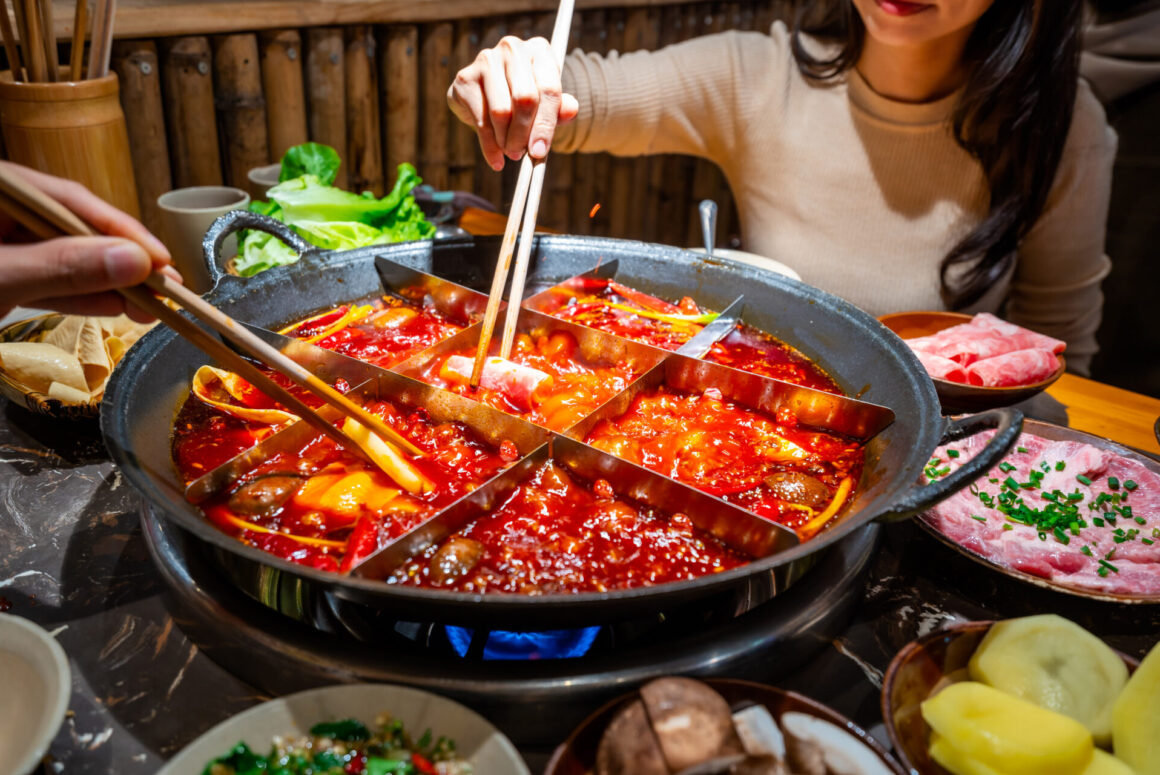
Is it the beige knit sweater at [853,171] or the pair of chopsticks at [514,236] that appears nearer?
the pair of chopsticks at [514,236]

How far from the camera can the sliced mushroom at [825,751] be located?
1156mm

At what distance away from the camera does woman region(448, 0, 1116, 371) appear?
3248mm

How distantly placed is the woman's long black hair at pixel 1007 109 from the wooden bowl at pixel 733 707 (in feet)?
10.0

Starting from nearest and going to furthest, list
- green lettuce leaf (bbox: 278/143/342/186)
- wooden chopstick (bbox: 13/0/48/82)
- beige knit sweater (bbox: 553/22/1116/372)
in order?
wooden chopstick (bbox: 13/0/48/82) < beige knit sweater (bbox: 553/22/1116/372) < green lettuce leaf (bbox: 278/143/342/186)

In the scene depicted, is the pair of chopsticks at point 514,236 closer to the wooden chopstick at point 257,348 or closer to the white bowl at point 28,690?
the wooden chopstick at point 257,348

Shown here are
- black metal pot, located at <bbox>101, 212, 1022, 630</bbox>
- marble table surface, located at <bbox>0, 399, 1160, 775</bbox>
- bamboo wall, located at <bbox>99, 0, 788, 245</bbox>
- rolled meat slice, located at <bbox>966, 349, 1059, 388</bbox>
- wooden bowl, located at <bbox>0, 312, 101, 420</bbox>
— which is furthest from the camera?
bamboo wall, located at <bbox>99, 0, 788, 245</bbox>

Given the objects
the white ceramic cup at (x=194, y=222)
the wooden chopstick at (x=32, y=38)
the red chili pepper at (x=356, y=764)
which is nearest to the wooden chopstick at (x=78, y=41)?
the wooden chopstick at (x=32, y=38)

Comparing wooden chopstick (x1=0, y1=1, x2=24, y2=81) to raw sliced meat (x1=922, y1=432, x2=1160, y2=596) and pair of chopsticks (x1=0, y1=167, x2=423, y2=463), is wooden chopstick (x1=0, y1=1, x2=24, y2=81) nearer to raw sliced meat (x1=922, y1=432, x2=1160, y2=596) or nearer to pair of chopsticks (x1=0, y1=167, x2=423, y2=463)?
pair of chopsticks (x1=0, y1=167, x2=423, y2=463)

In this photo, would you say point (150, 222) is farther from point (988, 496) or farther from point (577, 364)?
point (988, 496)

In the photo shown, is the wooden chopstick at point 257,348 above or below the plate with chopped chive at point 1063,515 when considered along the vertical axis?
above

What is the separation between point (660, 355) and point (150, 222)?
3681mm

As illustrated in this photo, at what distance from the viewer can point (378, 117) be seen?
5070 millimetres

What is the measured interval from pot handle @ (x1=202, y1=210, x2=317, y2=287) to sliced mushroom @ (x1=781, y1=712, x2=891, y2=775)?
2170 mm

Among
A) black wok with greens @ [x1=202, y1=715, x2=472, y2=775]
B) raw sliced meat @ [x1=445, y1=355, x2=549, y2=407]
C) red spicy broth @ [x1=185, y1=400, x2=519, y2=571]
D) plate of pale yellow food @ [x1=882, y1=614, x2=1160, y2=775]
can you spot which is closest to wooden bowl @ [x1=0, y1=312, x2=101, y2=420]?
red spicy broth @ [x1=185, y1=400, x2=519, y2=571]
